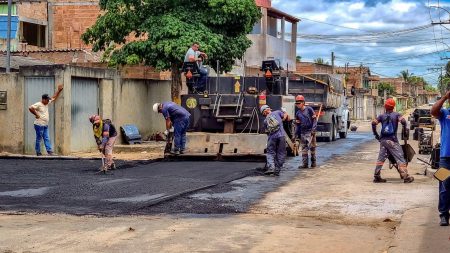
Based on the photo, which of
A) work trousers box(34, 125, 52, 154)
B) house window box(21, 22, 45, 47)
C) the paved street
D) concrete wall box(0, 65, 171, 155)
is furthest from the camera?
house window box(21, 22, 45, 47)

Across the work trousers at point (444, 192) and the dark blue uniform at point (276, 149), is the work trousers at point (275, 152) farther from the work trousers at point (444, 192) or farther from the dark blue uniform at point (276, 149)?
the work trousers at point (444, 192)

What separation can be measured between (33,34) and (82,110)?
1929 centimetres

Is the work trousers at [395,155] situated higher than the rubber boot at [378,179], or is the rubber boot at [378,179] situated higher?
the work trousers at [395,155]

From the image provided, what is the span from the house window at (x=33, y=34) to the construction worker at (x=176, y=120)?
22.7m

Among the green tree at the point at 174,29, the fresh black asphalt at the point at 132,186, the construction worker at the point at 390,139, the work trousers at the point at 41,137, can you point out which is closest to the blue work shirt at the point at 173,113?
the fresh black asphalt at the point at 132,186

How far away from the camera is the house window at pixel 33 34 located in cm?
3853

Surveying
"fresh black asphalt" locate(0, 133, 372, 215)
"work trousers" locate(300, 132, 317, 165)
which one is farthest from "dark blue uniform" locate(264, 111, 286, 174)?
"work trousers" locate(300, 132, 317, 165)

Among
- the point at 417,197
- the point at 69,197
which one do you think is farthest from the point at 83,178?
the point at 417,197

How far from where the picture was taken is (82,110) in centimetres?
2138

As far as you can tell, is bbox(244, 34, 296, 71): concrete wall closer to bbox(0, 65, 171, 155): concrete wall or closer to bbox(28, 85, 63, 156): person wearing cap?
bbox(0, 65, 171, 155): concrete wall

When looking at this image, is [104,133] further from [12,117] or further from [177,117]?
[12,117]

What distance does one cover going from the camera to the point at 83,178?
1395 cm

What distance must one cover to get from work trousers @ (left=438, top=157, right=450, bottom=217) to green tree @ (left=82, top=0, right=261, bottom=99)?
1516 cm

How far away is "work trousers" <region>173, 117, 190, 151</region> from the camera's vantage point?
1789cm
